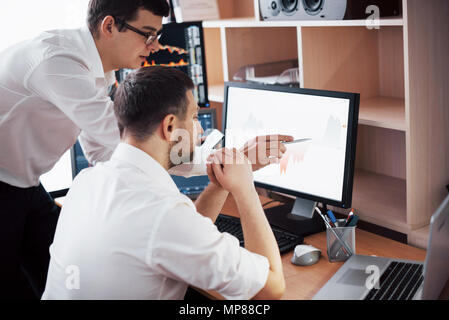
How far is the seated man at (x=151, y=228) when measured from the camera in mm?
1061

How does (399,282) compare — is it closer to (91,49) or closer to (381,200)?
(381,200)

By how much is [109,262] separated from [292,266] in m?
0.58

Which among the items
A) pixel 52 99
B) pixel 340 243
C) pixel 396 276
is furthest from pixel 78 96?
pixel 396 276

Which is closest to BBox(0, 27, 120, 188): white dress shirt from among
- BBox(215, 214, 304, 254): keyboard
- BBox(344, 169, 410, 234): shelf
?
BBox(215, 214, 304, 254): keyboard

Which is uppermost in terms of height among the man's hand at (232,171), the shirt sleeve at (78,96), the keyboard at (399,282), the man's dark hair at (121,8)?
the man's dark hair at (121,8)

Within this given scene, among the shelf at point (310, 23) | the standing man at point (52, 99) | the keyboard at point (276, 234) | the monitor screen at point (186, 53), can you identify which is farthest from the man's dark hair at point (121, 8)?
the keyboard at point (276, 234)

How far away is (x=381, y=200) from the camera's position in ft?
5.83

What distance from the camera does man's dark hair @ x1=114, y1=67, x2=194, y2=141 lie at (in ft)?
3.97

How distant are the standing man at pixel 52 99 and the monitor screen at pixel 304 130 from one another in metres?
0.40

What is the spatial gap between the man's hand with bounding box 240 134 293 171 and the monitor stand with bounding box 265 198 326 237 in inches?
11.0

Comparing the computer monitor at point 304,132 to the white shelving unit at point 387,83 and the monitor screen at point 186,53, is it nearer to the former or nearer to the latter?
the white shelving unit at point 387,83

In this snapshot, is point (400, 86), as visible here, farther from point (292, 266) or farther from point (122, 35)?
point (122, 35)

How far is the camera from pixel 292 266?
4.83 feet

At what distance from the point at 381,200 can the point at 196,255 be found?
3.07 feet
